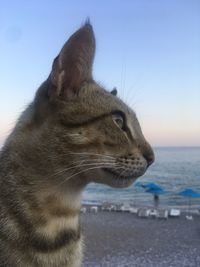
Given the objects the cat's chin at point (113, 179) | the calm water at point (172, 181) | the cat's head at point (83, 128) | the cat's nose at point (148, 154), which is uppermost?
the cat's head at point (83, 128)

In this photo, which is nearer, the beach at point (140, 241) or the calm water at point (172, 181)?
the beach at point (140, 241)

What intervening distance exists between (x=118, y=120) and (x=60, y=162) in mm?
306

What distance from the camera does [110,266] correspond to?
9.40 meters

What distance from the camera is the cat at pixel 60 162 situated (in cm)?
161

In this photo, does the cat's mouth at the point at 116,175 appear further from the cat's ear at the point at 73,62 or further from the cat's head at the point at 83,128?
the cat's ear at the point at 73,62

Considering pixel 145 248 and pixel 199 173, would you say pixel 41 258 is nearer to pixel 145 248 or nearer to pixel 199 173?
pixel 145 248

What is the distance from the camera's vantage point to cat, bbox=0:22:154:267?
5.29 ft

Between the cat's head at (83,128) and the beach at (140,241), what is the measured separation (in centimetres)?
760

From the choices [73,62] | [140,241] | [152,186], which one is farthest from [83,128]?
[152,186]

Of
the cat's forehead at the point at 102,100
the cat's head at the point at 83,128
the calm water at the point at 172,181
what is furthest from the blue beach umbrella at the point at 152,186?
the cat's head at the point at 83,128

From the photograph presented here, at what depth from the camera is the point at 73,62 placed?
5.56ft

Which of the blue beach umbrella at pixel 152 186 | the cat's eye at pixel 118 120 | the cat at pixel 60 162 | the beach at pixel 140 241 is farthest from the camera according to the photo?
the blue beach umbrella at pixel 152 186

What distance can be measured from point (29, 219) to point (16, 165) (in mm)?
221

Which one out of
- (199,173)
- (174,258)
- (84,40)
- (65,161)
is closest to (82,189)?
(65,161)
